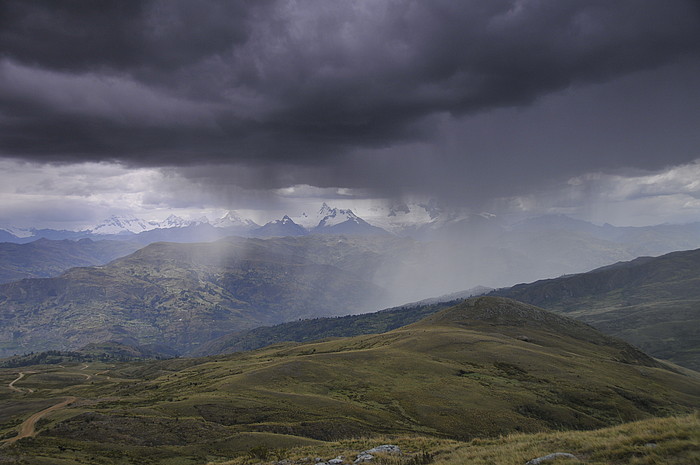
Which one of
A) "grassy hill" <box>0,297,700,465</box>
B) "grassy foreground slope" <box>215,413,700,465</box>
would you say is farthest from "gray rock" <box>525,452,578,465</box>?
"grassy hill" <box>0,297,700,465</box>

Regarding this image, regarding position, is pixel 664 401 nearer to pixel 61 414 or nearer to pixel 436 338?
pixel 436 338

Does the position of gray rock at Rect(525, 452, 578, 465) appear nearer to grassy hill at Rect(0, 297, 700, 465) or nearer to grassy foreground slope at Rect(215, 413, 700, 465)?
grassy foreground slope at Rect(215, 413, 700, 465)

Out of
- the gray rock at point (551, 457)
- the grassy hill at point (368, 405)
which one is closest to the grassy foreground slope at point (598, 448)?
the gray rock at point (551, 457)

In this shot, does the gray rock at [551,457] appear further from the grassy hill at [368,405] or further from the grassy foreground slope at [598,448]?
the grassy hill at [368,405]

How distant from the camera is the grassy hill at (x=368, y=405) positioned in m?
55.5

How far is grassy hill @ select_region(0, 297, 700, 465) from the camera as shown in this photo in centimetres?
5553

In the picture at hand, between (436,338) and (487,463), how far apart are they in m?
118

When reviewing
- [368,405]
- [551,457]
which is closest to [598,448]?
[551,457]

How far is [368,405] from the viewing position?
76.0m

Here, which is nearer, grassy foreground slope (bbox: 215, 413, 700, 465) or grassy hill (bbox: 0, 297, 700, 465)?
grassy foreground slope (bbox: 215, 413, 700, 465)

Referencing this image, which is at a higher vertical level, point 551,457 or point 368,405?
point 551,457

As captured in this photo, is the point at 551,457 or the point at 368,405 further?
the point at 368,405

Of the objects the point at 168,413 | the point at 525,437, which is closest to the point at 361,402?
the point at 168,413

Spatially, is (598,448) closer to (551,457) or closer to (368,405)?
(551,457)
